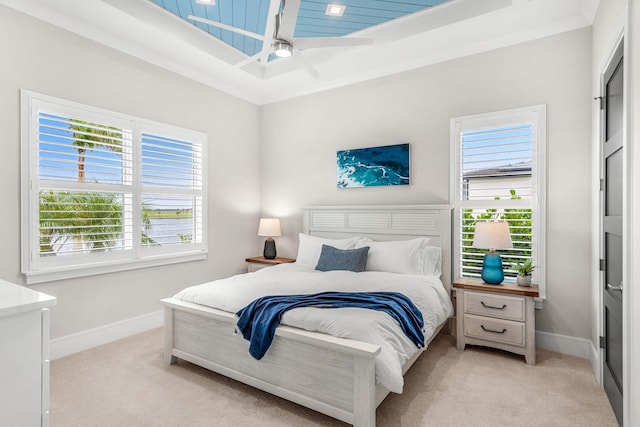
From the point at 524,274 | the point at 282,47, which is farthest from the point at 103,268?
the point at 524,274

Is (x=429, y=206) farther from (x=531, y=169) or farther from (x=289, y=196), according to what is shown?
(x=289, y=196)

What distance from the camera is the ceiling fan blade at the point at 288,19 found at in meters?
2.26

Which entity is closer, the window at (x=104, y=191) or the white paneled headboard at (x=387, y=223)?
the window at (x=104, y=191)

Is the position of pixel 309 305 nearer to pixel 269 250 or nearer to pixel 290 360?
pixel 290 360

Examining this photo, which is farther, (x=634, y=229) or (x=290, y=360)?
(x=290, y=360)

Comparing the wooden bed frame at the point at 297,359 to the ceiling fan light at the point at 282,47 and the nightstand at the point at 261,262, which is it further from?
the ceiling fan light at the point at 282,47

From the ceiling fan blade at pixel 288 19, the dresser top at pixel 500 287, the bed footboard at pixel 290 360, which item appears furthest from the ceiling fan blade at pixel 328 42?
the dresser top at pixel 500 287

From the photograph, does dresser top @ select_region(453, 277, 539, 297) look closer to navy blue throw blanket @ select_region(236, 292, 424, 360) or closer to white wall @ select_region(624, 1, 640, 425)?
navy blue throw blanket @ select_region(236, 292, 424, 360)

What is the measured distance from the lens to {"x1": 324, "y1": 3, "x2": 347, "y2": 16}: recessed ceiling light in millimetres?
3041

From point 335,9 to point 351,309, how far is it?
255 centimetres

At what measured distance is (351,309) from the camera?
230 cm

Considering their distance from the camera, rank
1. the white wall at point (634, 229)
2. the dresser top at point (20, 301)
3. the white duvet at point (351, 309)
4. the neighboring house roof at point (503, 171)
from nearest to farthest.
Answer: the dresser top at point (20, 301)
the white wall at point (634, 229)
the white duvet at point (351, 309)
the neighboring house roof at point (503, 171)

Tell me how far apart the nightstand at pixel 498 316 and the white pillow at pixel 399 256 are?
418 millimetres

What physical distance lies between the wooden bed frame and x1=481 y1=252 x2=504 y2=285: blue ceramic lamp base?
41 cm
